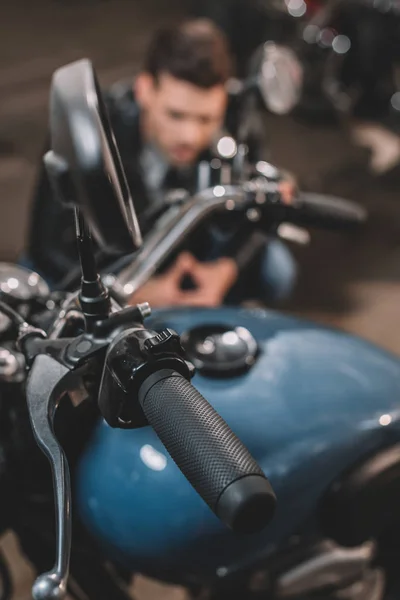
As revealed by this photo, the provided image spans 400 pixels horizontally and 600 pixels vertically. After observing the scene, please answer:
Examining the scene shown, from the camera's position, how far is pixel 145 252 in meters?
0.73

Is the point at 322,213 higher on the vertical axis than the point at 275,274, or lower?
higher

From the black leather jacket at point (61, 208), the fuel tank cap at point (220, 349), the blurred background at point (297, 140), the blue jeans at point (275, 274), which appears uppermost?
the fuel tank cap at point (220, 349)

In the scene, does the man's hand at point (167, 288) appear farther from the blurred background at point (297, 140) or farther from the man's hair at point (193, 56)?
the blurred background at point (297, 140)

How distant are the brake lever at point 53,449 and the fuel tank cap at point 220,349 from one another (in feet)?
0.74

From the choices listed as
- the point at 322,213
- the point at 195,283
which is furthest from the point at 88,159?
the point at 195,283

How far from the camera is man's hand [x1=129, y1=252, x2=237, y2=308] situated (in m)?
1.32

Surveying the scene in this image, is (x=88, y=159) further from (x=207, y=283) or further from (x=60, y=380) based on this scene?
(x=207, y=283)

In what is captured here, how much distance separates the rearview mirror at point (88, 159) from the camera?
0.41 metres

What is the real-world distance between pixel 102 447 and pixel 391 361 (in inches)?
14.9

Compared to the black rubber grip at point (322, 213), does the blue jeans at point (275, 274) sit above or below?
below

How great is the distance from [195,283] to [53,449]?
96 centimetres

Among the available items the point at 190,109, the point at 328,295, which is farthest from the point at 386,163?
the point at 190,109

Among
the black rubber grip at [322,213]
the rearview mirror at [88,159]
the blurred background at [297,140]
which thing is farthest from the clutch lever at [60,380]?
the blurred background at [297,140]

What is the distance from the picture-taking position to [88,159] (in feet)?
1.33
